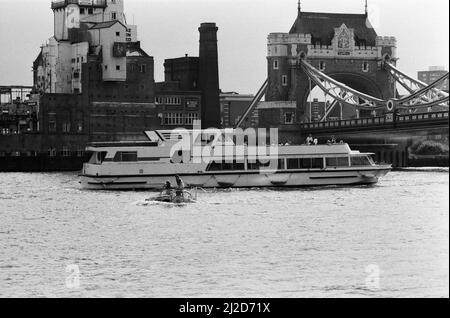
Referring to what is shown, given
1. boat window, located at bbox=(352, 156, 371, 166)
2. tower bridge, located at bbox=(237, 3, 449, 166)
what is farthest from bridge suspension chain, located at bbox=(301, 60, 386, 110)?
boat window, located at bbox=(352, 156, 371, 166)

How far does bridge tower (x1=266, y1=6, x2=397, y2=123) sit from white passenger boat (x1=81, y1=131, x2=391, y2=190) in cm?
7253

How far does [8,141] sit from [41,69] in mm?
19022

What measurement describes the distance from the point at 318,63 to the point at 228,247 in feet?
354

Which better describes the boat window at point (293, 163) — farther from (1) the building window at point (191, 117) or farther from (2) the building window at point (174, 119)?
(2) the building window at point (174, 119)

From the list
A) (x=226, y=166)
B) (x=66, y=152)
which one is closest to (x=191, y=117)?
(x=66, y=152)

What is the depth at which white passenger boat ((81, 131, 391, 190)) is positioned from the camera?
228ft

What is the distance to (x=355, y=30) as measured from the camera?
15062 cm

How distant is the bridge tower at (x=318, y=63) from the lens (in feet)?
476

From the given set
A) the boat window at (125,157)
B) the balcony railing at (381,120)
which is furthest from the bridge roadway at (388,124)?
the boat window at (125,157)

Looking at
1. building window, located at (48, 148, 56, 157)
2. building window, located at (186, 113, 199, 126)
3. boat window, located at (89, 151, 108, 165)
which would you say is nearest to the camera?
boat window, located at (89, 151, 108, 165)

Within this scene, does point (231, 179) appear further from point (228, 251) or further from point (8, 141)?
point (8, 141)

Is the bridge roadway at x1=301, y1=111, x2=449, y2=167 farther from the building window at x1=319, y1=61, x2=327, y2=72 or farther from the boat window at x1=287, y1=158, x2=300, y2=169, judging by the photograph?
the boat window at x1=287, y1=158, x2=300, y2=169

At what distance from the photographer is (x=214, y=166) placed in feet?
231

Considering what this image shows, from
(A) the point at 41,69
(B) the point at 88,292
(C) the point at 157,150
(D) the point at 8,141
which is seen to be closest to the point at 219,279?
(B) the point at 88,292
